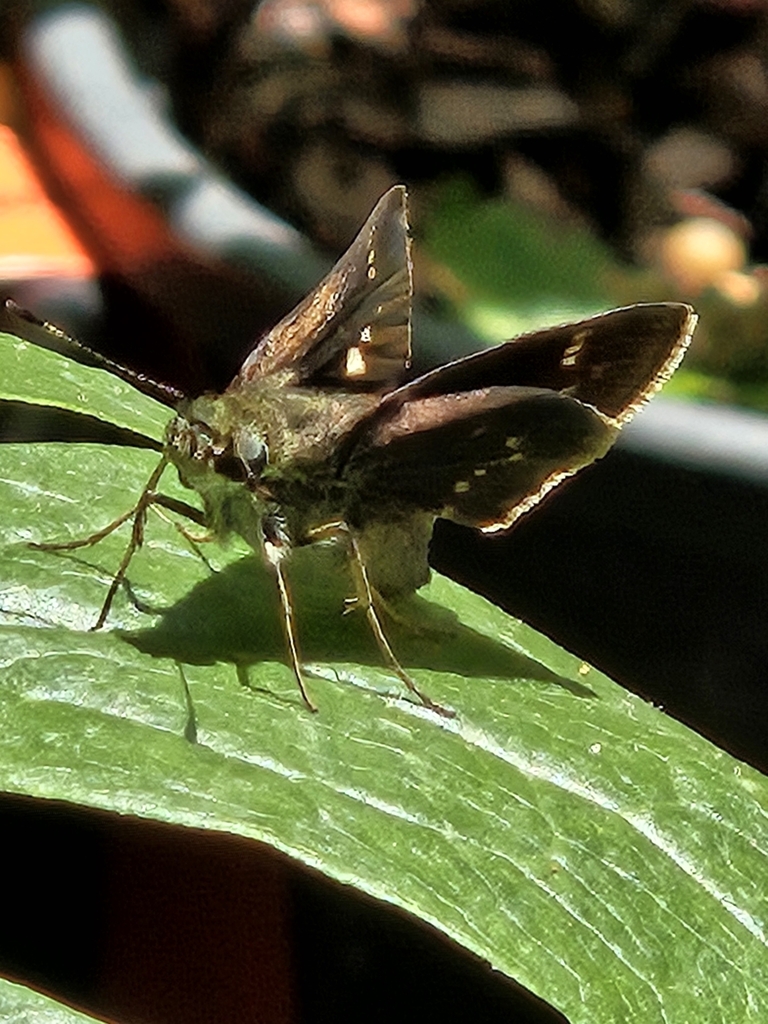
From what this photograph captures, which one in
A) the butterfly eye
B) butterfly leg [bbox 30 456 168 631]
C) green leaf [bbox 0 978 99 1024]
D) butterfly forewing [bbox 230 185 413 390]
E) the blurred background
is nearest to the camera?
green leaf [bbox 0 978 99 1024]

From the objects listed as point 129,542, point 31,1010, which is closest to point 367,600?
point 129,542

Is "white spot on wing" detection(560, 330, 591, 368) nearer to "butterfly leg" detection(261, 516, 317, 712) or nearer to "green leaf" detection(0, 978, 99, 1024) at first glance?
"butterfly leg" detection(261, 516, 317, 712)

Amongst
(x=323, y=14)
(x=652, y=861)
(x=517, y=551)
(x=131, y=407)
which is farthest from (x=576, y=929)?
(x=323, y=14)

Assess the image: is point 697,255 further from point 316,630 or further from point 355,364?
point 316,630

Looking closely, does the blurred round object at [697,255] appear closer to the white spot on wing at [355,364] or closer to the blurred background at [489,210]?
the blurred background at [489,210]

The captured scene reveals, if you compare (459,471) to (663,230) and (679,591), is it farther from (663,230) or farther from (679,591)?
(663,230)

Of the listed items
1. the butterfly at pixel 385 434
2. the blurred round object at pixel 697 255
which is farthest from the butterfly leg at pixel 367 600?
the blurred round object at pixel 697 255

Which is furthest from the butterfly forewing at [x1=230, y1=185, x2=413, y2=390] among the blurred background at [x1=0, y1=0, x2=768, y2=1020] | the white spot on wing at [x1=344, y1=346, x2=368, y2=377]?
the blurred background at [x1=0, y1=0, x2=768, y2=1020]
